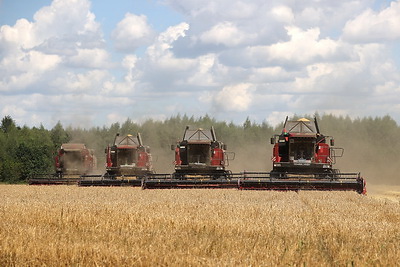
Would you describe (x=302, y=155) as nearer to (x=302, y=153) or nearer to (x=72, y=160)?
(x=302, y=153)

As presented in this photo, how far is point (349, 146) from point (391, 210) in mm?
38985

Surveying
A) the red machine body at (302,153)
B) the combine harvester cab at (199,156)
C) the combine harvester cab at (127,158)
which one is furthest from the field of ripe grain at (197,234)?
the combine harvester cab at (127,158)

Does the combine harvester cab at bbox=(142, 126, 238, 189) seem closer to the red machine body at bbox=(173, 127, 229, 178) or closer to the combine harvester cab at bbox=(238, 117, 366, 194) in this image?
the red machine body at bbox=(173, 127, 229, 178)

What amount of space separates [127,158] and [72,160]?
4.65 m

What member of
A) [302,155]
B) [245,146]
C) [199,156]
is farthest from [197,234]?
[245,146]

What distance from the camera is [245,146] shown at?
63.2 meters

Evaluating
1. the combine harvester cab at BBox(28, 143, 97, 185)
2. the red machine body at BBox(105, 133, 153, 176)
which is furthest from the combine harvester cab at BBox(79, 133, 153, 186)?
the combine harvester cab at BBox(28, 143, 97, 185)

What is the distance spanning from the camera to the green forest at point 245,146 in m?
49.1

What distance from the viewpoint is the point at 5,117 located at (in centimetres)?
9944

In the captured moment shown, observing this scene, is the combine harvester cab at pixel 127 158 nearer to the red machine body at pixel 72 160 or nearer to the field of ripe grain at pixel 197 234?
the red machine body at pixel 72 160

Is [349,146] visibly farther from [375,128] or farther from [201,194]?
[201,194]

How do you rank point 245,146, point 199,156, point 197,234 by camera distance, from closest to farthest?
point 197,234 < point 199,156 < point 245,146

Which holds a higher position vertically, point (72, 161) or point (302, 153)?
point (72, 161)

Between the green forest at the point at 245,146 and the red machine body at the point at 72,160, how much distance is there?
60 cm
